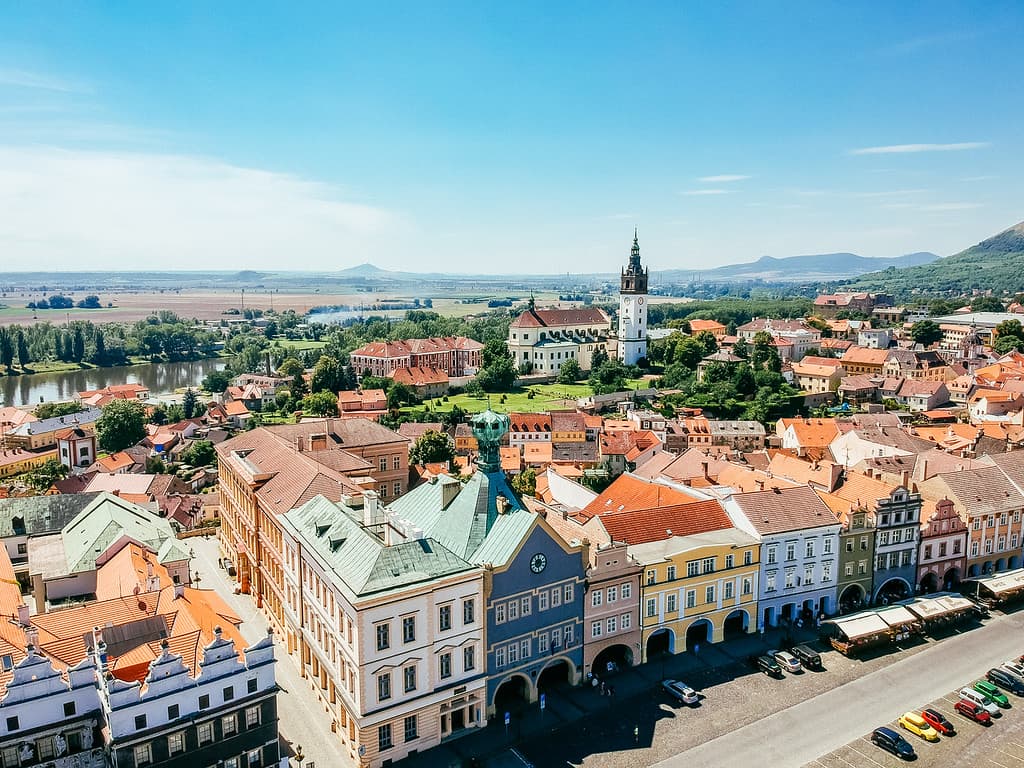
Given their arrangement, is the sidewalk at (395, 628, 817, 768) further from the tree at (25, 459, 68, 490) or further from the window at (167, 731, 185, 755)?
the tree at (25, 459, 68, 490)

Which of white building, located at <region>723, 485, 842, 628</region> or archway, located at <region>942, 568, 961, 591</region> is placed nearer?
Result: white building, located at <region>723, 485, 842, 628</region>

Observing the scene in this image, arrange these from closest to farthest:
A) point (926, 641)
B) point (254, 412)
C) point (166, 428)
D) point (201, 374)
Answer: point (926, 641) < point (166, 428) < point (254, 412) < point (201, 374)

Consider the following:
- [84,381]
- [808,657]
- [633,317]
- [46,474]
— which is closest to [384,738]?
[808,657]

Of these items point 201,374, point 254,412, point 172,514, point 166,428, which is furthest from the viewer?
point 201,374

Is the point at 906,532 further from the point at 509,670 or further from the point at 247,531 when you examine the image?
the point at 247,531

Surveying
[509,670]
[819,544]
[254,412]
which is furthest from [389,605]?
[254,412]

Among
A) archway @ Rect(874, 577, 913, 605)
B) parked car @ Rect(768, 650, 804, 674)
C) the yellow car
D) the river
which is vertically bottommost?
the river

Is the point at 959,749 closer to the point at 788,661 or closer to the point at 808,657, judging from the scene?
the point at 808,657

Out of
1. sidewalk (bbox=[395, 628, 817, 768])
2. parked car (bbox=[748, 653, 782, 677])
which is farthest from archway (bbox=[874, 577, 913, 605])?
parked car (bbox=[748, 653, 782, 677])
